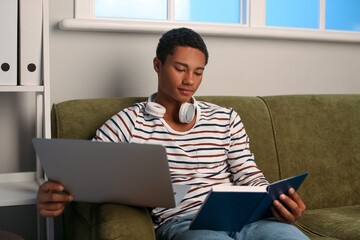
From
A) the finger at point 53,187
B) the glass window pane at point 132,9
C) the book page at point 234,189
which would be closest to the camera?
the book page at point 234,189

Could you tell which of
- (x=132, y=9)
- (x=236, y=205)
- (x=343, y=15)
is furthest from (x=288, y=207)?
(x=343, y=15)

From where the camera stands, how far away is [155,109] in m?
1.69

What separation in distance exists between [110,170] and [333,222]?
895 millimetres

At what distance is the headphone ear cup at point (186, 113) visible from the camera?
168cm

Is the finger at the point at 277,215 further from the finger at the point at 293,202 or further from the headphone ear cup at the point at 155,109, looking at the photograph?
the headphone ear cup at the point at 155,109

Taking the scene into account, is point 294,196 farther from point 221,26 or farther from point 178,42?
point 221,26

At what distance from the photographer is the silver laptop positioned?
1.28 m

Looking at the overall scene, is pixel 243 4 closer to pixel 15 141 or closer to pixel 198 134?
pixel 198 134

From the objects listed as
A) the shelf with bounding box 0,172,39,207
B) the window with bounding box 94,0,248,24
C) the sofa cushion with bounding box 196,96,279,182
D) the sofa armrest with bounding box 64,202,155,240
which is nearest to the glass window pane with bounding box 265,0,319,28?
the window with bounding box 94,0,248,24

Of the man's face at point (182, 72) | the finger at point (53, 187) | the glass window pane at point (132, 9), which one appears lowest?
the finger at point (53, 187)

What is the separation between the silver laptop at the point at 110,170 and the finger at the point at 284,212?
0.29 m

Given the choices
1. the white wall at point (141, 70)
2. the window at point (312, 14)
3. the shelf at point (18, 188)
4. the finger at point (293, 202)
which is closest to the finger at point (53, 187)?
the shelf at point (18, 188)

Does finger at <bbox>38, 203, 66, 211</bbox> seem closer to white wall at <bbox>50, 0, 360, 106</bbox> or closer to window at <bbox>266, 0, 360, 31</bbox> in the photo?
white wall at <bbox>50, 0, 360, 106</bbox>

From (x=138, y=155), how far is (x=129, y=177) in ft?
0.28
